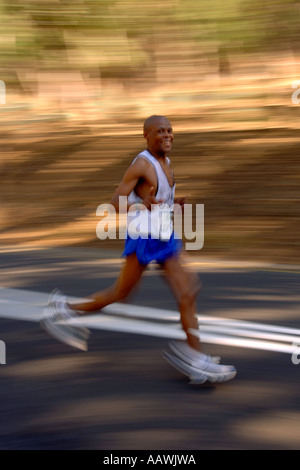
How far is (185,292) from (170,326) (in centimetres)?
190

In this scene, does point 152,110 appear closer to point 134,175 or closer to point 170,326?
point 170,326

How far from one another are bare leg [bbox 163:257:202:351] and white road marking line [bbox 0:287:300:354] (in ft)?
3.44

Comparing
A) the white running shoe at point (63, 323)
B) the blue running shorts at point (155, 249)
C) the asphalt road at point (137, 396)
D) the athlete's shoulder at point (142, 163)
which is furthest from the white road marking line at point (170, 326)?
the athlete's shoulder at point (142, 163)

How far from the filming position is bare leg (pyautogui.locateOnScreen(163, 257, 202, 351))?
5.95 metres

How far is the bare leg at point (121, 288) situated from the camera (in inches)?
245

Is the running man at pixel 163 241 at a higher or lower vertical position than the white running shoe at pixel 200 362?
higher

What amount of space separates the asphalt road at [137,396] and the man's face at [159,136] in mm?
1527

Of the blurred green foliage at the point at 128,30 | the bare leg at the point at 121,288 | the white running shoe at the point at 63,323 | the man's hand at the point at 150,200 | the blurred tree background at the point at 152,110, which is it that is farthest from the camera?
the blurred green foliage at the point at 128,30

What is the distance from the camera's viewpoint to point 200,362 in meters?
5.90

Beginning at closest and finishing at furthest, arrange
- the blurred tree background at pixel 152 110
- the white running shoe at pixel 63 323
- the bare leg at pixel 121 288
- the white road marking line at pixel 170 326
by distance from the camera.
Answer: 1. the bare leg at pixel 121 288
2. the white running shoe at pixel 63 323
3. the white road marking line at pixel 170 326
4. the blurred tree background at pixel 152 110

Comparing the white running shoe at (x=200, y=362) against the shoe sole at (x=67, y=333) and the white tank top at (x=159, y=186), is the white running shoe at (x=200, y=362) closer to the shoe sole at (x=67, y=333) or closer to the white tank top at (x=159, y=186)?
the white tank top at (x=159, y=186)

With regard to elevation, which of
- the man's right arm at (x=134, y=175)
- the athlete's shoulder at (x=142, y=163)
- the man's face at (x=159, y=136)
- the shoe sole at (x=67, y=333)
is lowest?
the shoe sole at (x=67, y=333)

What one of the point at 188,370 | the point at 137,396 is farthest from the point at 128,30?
the point at 137,396
